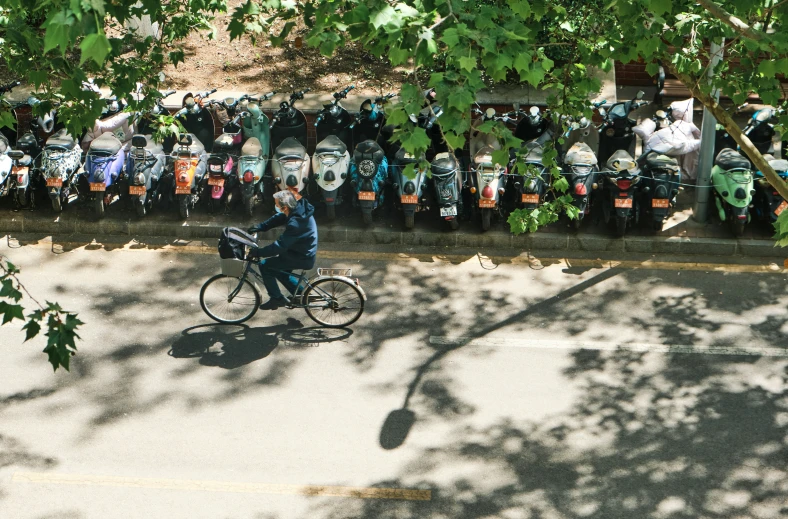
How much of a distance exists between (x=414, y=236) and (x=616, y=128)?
307 centimetres

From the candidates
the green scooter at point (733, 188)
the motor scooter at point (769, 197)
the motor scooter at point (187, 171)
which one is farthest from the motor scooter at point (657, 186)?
the motor scooter at point (187, 171)

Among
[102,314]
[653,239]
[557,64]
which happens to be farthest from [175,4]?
[557,64]

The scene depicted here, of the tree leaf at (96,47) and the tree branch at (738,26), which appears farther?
the tree branch at (738,26)

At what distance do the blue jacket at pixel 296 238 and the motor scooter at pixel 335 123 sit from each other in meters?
3.71

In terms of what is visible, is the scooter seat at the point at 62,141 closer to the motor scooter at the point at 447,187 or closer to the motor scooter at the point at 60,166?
the motor scooter at the point at 60,166

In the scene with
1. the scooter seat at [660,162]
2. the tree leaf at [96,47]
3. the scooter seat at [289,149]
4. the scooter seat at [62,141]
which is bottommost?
the scooter seat at [660,162]

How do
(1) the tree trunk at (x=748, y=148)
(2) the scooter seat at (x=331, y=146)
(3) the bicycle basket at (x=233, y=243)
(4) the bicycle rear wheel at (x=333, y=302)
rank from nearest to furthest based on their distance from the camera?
1. (1) the tree trunk at (x=748, y=148)
2. (3) the bicycle basket at (x=233, y=243)
3. (4) the bicycle rear wheel at (x=333, y=302)
4. (2) the scooter seat at (x=331, y=146)

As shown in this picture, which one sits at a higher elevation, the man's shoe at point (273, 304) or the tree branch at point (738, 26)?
the tree branch at point (738, 26)

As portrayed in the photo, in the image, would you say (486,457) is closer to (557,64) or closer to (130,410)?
(130,410)

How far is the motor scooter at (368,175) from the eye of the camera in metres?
12.3

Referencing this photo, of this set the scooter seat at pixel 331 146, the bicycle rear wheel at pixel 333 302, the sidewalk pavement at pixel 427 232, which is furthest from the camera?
the scooter seat at pixel 331 146

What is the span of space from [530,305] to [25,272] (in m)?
5.57

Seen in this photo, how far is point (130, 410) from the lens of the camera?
927 centimetres

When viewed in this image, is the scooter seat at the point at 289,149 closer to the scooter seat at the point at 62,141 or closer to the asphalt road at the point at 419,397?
the asphalt road at the point at 419,397
